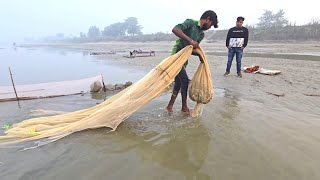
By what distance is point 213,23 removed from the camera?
14.5 ft

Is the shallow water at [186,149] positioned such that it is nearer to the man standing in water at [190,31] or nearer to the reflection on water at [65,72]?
the man standing in water at [190,31]

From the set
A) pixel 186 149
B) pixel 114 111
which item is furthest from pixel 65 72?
pixel 186 149

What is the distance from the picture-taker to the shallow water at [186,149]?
10.2 ft

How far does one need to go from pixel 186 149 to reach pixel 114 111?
1.25m

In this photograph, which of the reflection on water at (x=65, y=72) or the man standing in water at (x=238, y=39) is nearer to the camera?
the man standing in water at (x=238, y=39)

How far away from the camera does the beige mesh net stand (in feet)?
13.6

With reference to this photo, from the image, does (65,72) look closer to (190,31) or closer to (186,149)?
(190,31)

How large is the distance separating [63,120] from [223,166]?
265 cm

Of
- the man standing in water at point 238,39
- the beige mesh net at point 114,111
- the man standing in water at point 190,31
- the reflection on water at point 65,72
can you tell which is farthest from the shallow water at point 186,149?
the reflection on water at point 65,72

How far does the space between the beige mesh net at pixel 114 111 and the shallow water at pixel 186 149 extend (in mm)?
169

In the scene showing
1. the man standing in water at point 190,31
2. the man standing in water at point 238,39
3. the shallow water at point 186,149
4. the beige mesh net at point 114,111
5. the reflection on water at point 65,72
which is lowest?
the reflection on water at point 65,72

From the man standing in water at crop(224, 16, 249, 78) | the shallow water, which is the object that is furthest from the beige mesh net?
the man standing in water at crop(224, 16, 249, 78)

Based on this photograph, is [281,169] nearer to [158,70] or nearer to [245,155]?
[245,155]

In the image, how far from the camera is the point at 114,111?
423 centimetres
